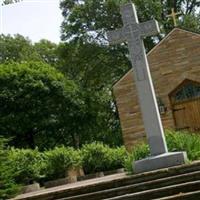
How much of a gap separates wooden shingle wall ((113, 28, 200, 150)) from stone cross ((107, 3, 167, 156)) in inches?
454

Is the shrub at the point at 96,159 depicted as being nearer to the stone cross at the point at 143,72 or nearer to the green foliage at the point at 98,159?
the green foliage at the point at 98,159

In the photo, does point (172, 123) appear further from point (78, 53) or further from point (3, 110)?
point (78, 53)

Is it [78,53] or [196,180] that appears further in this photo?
[78,53]

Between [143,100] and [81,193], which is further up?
[143,100]

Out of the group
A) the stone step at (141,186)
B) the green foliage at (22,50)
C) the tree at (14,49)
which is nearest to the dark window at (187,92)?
the stone step at (141,186)

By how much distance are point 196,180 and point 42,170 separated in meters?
9.05

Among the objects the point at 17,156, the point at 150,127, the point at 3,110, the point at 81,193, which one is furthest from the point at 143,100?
the point at 3,110

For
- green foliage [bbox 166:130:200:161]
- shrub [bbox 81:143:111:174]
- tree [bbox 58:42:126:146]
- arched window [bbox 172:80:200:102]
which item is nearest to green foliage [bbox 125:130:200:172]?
green foliage [bbox 166:130:200:161]

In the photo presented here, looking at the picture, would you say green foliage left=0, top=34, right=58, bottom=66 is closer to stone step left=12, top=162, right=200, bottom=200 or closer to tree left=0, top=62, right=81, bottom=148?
tree left=0, top=62, right=81, bottom=148

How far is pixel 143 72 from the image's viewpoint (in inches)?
475

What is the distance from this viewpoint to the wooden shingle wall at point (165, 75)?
931 inches

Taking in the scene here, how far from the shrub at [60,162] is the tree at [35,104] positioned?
12.4 m

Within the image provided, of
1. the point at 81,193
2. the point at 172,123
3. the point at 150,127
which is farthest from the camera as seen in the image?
the point at 172,123

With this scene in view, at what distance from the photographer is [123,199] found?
9.80m
